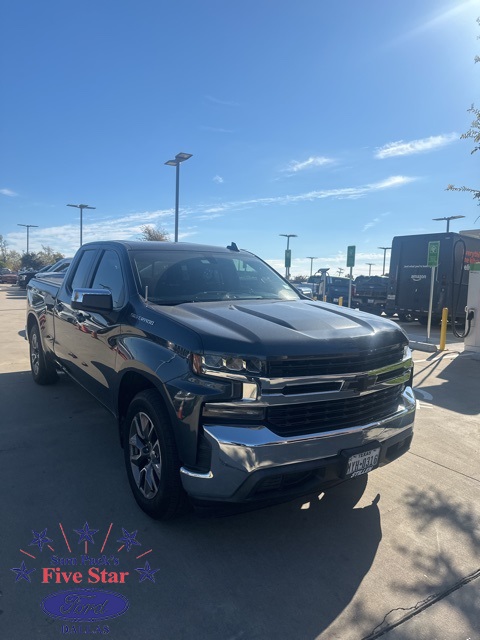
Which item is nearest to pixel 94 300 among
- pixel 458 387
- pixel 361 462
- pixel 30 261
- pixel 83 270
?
pixel 83 270

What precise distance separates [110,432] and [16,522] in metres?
1.72

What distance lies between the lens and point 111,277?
164 inches

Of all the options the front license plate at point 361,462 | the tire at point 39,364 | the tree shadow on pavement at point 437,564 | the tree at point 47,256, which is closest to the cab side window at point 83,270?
the tire at point 39,364

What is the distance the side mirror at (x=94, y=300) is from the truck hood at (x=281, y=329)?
595mm

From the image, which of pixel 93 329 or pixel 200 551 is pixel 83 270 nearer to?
pixel 93 329

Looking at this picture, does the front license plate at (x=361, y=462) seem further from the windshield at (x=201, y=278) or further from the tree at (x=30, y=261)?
the tree at (x=30, y=261)

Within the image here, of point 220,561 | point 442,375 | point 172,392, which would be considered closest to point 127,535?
point 220,561

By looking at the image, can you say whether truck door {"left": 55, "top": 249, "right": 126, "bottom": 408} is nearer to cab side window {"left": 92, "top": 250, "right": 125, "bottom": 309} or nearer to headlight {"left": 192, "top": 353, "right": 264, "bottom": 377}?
cab side window {"left": 92, "top": 250, "right": 125, "bottom": 309}

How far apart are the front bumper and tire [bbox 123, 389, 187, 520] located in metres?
0.22

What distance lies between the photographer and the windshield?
12.3 ft

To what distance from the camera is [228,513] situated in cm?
264

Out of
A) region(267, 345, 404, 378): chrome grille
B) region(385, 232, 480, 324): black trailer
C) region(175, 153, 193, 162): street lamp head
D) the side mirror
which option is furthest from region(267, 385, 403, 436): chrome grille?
region(175, 153, 193, 162): street lamp head

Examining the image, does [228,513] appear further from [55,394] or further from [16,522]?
[55,394]

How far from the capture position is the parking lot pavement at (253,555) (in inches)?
90.2
